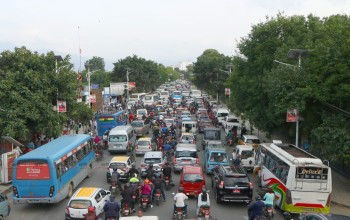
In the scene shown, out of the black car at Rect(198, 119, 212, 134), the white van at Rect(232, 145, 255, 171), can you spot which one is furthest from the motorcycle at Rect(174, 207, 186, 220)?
the black car at Rect(198, 119, 212, 134)

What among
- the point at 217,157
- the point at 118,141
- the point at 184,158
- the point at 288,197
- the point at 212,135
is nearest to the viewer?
the point at 288,197

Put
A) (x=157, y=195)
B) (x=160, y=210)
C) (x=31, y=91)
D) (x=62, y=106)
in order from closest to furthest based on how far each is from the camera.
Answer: (x=160, y=210) → (x=157, y=195) → (x=31, y=91) → (x=62, y=106)

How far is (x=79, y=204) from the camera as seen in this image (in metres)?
15.7

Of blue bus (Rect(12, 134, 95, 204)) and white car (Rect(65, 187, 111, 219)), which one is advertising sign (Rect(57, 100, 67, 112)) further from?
white car (Rect(65, 187, 111, 219))

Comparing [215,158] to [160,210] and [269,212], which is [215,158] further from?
[269,212]

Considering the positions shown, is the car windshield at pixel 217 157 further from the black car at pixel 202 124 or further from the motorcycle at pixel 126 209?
the black car at pixel 202 124

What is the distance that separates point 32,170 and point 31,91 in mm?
11664

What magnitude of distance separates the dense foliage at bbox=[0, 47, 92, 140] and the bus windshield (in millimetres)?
8859

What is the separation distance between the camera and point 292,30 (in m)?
33.8

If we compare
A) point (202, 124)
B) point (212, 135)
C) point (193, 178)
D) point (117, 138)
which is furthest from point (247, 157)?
point (202, 124)

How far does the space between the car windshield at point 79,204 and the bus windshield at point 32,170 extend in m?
2.67

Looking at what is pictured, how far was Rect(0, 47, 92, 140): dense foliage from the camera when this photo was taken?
2670 cm

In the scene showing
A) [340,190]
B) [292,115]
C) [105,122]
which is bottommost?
[340,190]

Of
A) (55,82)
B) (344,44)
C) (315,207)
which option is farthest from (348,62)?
(55,82)
